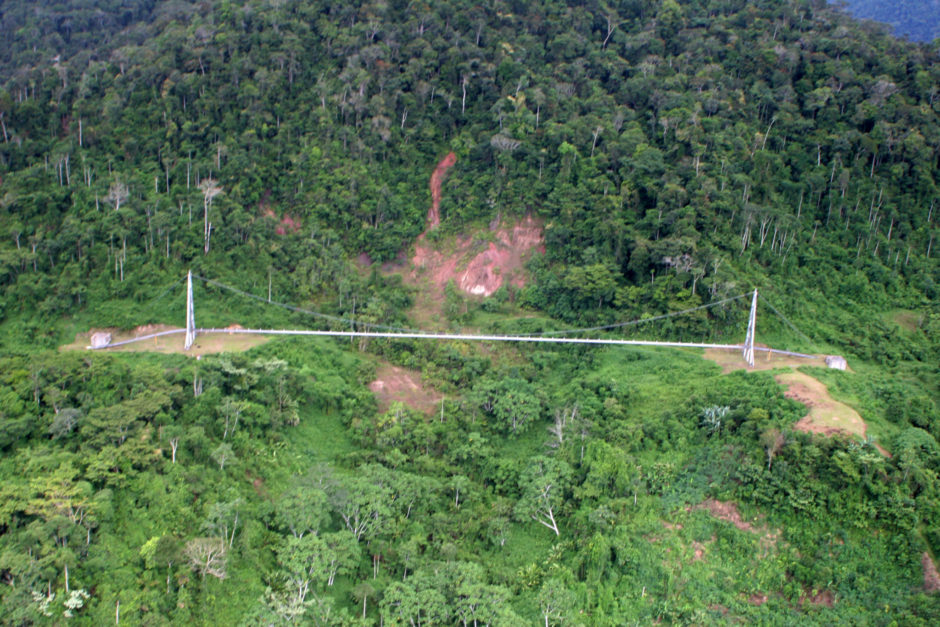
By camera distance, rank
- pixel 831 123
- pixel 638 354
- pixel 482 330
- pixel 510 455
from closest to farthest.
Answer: pixel 510 455 < pixel 638 354 < pixel 482 330 < pixel 831 123

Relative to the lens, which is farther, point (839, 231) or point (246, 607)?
point (839, 231)

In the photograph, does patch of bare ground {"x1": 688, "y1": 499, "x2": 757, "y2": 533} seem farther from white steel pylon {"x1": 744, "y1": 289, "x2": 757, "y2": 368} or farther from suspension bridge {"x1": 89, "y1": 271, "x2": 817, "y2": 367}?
white steel pylon {"x1": 744, "y1": 289, "x2": 757, "y2": 368}

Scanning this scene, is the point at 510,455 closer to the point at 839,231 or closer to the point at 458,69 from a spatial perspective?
the point at 839,231

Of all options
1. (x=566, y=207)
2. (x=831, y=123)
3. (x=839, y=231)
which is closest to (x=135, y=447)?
(x=566, y=207)

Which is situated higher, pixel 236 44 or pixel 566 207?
pixel 236 44

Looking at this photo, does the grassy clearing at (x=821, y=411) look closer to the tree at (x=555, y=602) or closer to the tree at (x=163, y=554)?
the tree at (x=555, y=602)
